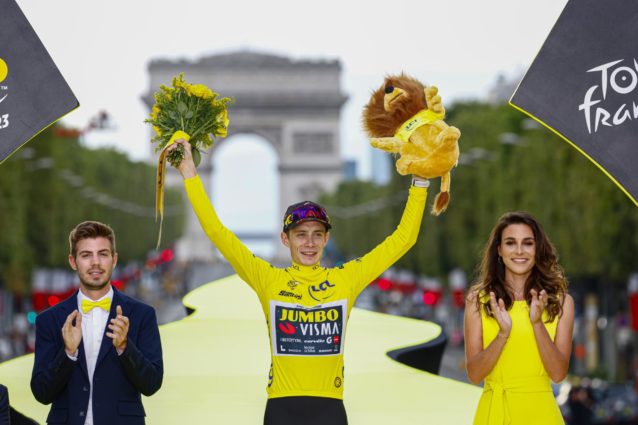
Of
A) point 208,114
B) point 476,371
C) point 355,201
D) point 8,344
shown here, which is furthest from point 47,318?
point 355,201

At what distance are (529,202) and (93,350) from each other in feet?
111

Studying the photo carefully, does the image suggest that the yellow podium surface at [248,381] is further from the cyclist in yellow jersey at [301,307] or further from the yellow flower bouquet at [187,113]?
the yellow flower bouquet at [187,113]

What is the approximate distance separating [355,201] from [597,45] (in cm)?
9563

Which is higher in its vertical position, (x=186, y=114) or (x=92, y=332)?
(x=186, y=114)

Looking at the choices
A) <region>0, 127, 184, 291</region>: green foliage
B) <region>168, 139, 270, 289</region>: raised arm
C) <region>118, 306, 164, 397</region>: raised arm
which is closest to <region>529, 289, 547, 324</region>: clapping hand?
<region>168, 139, 270, 289</region>: raised arm

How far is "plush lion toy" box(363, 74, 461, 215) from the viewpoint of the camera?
19.7 feet

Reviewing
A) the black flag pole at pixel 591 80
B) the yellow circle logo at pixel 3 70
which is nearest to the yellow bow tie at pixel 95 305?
the yellow circle logo at pixel 3 70

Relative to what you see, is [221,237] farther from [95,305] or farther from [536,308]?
[536,308]

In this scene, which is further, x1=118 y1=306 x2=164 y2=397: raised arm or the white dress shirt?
the white dress shirt

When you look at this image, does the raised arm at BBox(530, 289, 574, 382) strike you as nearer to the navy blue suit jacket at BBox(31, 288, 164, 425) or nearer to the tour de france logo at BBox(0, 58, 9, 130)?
the navy blue suit jacket at BBox(31, 288, 164, 425)

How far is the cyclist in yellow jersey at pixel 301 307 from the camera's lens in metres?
5.59

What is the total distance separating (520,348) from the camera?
5.48 m

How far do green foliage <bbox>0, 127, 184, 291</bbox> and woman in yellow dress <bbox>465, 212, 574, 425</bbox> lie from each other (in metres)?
38.2

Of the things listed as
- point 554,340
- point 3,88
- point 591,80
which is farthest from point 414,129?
point 3,88
